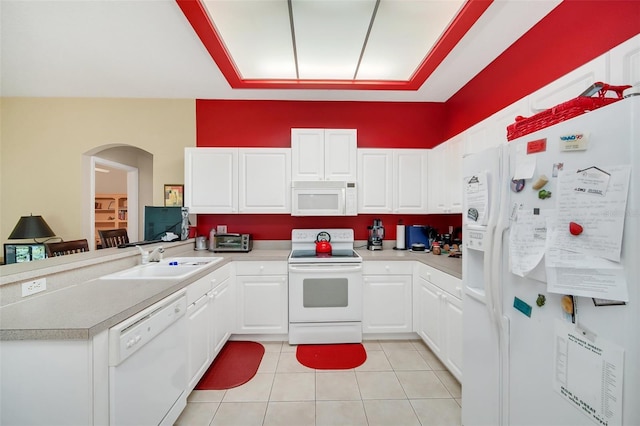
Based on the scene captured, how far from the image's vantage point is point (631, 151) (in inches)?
27.7

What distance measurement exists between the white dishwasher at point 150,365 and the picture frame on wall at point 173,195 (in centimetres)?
194

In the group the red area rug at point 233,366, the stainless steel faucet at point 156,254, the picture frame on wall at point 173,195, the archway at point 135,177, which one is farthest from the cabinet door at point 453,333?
the archway at point 135,177

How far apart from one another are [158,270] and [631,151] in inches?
107

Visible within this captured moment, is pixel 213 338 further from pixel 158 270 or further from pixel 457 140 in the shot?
pixel 457 140

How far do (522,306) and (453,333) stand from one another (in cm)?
102

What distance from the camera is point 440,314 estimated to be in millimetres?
2107

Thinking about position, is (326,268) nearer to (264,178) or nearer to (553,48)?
(264,178)

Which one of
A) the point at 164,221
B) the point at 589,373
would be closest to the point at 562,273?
the point at 589,373

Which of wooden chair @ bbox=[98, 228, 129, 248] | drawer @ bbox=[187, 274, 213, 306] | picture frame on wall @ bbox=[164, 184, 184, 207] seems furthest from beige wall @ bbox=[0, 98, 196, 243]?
drawer @ bbox=[187, 274, 213, 306]

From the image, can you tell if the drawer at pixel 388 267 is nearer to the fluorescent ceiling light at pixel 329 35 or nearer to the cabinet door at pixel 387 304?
the cabinet door at pixel 387 304

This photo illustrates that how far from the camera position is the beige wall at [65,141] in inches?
122

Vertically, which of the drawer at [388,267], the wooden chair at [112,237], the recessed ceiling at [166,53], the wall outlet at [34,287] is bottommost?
the drawer at [388,267]

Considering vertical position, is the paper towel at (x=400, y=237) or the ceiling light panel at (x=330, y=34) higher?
the ceiling light panel at (x=330, y=34)

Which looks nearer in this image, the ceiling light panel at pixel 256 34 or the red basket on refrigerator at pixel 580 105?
the red basket on refrigerator at pixel 580 105
